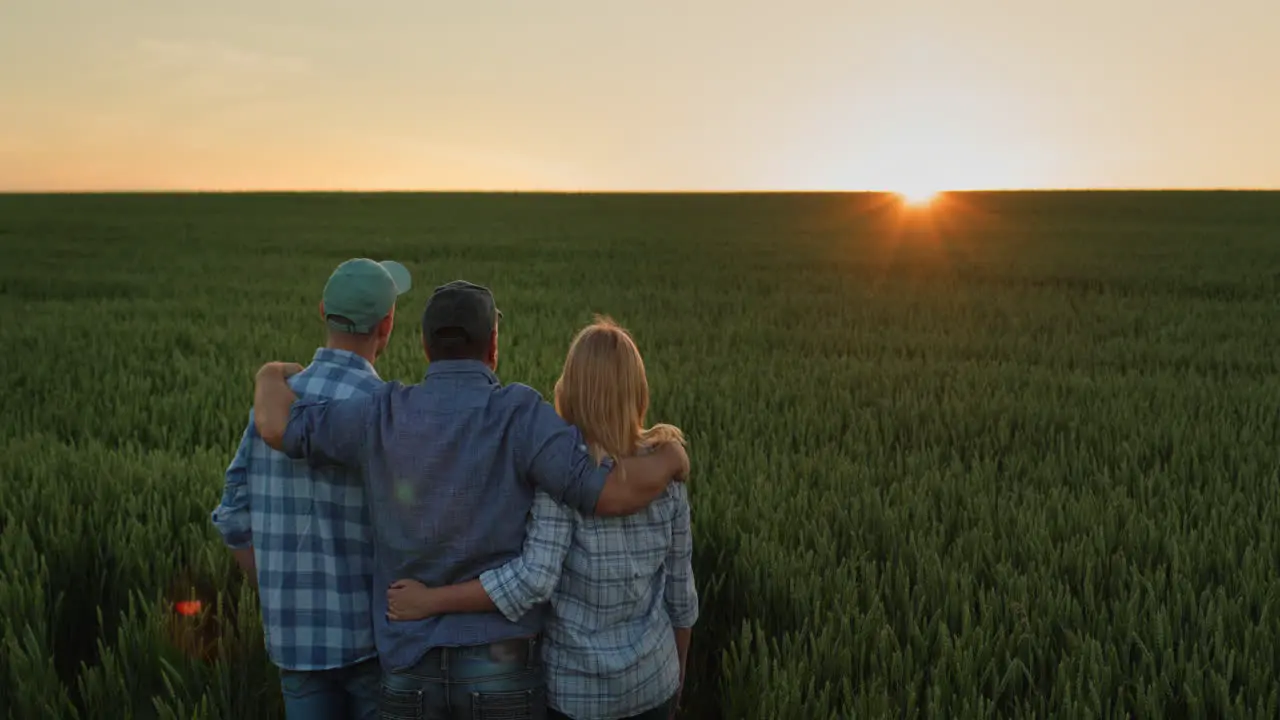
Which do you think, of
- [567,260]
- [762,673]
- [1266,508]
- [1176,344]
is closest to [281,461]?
[762,673]

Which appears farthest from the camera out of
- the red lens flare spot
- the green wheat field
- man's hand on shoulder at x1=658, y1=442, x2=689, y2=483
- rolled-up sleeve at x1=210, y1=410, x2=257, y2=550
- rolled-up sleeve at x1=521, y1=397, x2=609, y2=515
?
the red lens flare spot

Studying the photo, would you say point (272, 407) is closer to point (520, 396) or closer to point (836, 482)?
point (520, 396)

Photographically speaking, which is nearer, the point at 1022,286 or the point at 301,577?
the point at 301,577

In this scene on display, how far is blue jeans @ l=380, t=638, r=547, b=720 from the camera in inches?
84.4

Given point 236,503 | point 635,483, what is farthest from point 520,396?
point 236,503

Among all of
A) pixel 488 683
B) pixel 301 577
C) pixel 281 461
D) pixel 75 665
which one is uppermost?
pixel 281 461

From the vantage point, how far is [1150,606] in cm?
315

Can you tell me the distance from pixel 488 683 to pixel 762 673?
35.4 inches

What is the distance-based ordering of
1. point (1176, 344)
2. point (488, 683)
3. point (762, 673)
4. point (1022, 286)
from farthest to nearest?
point (1022, 286) < point (1176, 344) < point (762, 673) < point (488, 683)

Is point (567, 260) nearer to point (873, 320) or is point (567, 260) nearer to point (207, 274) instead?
point (207, 274)

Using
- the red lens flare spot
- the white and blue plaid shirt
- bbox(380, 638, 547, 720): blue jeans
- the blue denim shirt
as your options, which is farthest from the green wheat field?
the blue denim shirt

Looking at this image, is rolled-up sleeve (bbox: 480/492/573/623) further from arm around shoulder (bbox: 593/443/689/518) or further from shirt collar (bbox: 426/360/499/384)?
shirt collar (bbox: 426/360/499/384)

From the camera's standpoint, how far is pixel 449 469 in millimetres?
2143

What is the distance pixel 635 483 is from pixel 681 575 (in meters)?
0.39
